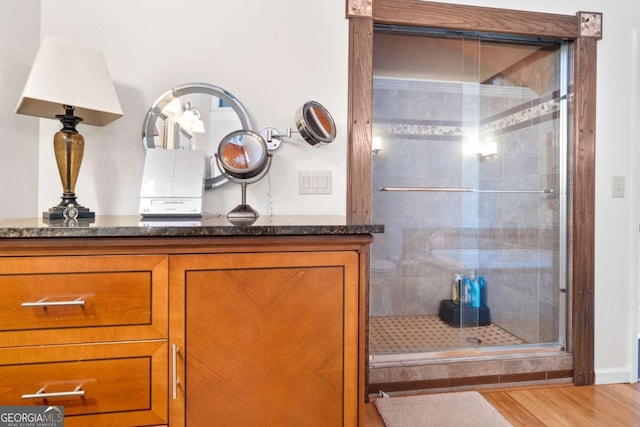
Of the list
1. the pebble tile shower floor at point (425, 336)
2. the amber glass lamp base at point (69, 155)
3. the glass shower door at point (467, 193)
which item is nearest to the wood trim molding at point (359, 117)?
the glass shower door at point (467, 193)

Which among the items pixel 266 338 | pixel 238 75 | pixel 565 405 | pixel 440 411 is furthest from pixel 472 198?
pixel 266 338

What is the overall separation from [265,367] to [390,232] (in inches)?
68.3

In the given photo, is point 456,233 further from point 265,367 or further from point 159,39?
point 159,39

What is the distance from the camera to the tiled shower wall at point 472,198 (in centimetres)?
211

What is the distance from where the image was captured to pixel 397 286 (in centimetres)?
266

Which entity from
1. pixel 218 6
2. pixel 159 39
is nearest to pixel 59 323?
pixel 159 39

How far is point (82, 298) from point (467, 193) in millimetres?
2205

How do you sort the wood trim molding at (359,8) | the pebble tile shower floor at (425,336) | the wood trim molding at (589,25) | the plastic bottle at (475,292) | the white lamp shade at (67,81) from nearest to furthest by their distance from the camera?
1. the white lamp shade at (67,81)
2. the wood trim molding at (359,8)
3. the wood trim molding at (589,25)
4. the pebble tile shower floor at (425,336)
5. the plastic bottle at (475,292)

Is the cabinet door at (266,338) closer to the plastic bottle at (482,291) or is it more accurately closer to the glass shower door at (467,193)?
the glass shower door at (467,193)

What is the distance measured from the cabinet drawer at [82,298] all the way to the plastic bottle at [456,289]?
210 centimetres

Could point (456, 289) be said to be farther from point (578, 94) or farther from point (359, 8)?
point (359, 8)

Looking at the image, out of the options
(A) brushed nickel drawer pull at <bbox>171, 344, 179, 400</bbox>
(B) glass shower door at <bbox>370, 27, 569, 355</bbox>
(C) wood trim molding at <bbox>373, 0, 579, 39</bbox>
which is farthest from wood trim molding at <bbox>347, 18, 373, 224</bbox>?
(A) brushed nickel drawer pull at <bbox>171, 344, 179, 400</bbox>

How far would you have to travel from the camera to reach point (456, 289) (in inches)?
98.8

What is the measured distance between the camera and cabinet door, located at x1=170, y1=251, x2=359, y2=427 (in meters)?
0.94
